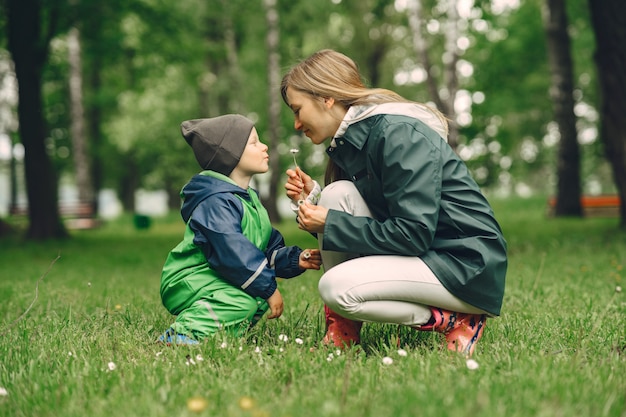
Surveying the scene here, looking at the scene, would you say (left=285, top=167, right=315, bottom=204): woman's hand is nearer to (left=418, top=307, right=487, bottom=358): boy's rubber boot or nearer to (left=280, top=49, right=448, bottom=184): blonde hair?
(left=280, top=49, right=448, bottom=184): blonde hair

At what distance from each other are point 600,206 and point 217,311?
46.5 feet

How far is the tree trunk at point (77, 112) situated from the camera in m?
18.6

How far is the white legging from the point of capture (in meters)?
3.10

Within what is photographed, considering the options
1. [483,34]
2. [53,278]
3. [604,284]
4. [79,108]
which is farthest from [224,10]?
[604,284]

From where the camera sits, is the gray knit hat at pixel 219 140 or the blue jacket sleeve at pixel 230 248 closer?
the blue jacket sleeve at pixel 230 248

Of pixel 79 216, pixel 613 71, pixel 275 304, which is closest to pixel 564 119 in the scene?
pixel 613 71

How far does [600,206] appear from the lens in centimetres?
1570

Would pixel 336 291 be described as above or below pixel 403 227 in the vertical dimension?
below

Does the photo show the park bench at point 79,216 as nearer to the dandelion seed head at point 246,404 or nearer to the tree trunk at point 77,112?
the tree trunk at point 77,112

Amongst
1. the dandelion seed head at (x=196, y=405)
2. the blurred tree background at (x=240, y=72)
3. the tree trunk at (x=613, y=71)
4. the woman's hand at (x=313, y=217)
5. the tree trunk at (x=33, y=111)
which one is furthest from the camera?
the blurred tree background at (x=240, y=72)

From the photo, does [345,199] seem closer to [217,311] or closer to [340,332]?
[340,332]

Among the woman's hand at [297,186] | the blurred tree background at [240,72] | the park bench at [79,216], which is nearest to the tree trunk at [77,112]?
the blurred tree background at [240,72]

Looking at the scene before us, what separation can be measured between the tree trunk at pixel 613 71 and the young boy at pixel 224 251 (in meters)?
6.59

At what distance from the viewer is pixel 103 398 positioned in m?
2.47
